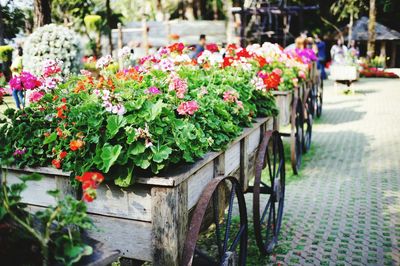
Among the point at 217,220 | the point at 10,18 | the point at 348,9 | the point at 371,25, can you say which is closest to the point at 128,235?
the point at 217,220

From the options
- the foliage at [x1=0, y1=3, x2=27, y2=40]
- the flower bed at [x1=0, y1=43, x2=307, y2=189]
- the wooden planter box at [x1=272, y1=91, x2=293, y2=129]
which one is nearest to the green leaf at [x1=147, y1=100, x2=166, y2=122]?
the flower bed at [x1=0, y1=43, x2=307, y2=189]

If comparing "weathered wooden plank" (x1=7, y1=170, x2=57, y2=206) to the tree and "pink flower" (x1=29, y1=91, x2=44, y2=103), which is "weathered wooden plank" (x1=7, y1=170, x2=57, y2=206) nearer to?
"pink flower" (x1=29, y1=91, x2=44, y2=103)

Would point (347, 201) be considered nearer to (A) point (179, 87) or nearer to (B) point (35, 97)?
(A) point (179, 87)

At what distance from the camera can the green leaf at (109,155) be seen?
6.13 ft

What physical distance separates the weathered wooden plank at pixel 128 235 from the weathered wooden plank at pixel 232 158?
88cm

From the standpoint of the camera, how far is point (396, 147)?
23.4 feet

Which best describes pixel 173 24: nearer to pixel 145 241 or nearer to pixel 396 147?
pixel 396 147

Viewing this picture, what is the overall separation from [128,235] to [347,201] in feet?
11.1

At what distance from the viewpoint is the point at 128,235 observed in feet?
6.52

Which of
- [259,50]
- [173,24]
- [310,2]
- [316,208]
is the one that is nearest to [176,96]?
[316,208]

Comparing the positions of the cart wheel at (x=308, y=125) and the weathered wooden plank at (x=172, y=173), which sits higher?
the weathered wooden plank at (x=172, y=173)

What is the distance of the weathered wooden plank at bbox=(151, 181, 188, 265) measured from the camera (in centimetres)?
187

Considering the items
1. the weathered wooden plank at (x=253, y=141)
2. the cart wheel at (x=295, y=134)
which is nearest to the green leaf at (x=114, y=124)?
the weathered wooden plank at (x=253, y=141)

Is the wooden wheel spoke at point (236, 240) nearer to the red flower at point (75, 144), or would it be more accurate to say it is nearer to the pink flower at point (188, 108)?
the pink flower at point (188, 108)
